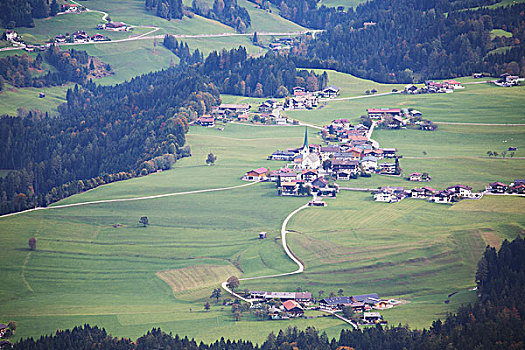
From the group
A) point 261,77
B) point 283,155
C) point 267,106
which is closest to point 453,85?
point 267,106

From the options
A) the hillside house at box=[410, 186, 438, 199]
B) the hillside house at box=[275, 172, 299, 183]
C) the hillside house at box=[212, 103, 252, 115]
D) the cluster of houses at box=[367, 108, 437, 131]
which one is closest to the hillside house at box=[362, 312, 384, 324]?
the hillside house at box=[410, 186, 438, 199]

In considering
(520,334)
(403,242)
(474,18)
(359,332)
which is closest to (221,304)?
(359,332)

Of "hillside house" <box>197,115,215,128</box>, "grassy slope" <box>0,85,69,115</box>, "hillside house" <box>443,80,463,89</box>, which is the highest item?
"hillside house" <box>443,80,463,89</box>

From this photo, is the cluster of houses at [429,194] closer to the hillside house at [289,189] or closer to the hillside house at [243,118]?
the hillside house at [289,189]

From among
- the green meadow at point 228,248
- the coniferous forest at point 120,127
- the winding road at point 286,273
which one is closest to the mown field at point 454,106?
the coniferous forest at point 120,127

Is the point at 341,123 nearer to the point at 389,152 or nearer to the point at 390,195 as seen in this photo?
the point at 389,152

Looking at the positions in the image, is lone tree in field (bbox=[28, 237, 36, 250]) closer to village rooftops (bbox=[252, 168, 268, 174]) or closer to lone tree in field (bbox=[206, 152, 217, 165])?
village rooftops (bbox=[252, 168, 268, 174])
